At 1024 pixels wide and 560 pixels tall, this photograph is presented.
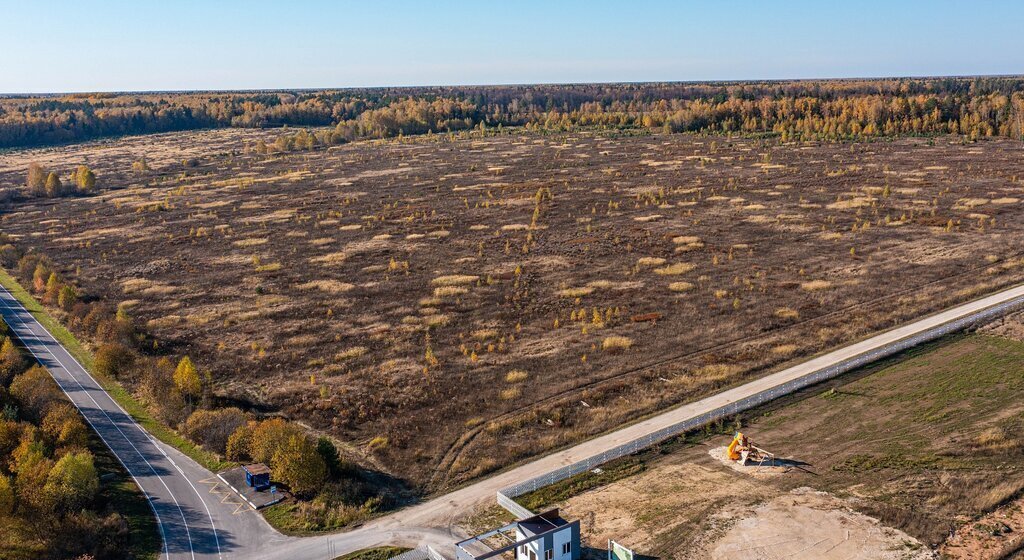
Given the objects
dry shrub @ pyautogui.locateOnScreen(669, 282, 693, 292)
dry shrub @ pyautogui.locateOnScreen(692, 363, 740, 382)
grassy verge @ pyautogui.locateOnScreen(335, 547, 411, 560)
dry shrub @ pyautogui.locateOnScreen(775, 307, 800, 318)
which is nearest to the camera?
grassy verge @ pyautogui.locateOnScreen(335, 547, 411, 560)

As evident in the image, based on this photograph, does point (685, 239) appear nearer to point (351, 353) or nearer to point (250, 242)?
point (351, 353)

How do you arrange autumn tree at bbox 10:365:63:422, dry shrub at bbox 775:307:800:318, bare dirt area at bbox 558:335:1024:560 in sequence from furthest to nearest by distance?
dry shrub at bbox 775:307:800:318 → autumn tree at bbox 10:365:63:422 → bare dirt area at bbox 558:335:1024:560

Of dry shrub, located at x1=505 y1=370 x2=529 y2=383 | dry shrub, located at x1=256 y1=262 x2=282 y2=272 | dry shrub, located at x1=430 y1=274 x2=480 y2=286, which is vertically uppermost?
dry shrub, located at x1=256 y1=262 x2=282 y2=272

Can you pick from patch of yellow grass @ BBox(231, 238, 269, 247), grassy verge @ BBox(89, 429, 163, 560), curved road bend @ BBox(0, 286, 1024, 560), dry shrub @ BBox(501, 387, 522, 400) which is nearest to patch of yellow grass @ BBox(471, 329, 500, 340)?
dry shrub @ BBox(501, 387, 522, 400)

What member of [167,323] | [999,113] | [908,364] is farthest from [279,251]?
[999,113]

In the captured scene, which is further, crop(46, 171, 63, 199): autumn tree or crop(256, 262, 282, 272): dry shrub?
crop(46, 171, 63, 199): autumn tree

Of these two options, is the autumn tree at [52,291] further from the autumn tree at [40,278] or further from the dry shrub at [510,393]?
the dry shrub at [510,393]

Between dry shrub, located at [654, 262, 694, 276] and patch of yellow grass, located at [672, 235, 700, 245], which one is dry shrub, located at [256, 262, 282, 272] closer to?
dry shrub, located at [654, 262, 694, 276]
